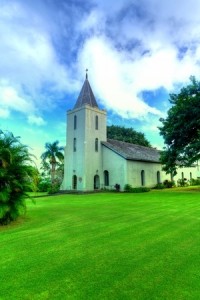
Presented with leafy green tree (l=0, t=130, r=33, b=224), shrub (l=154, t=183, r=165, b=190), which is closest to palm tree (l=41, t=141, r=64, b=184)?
shrub (l=154, t=183, r=165, b=190)

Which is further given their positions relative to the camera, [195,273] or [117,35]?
[117,35]

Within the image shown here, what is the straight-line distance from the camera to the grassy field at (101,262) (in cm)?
337

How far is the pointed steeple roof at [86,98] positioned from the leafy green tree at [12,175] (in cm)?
2422

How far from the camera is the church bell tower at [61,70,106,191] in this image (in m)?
30.9

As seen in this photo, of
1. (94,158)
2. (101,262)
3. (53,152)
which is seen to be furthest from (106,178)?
(101,262)

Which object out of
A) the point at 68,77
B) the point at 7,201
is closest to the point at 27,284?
the point at 7,201

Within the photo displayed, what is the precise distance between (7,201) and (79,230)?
3.18 meters

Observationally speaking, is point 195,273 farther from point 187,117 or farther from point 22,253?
point 187,117

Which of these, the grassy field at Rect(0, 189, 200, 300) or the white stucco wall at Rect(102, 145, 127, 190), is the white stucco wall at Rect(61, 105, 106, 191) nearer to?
the white stucco wall at Rect(102, 145, 127, 190)

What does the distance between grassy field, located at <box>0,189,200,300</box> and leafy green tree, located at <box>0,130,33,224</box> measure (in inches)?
41.2

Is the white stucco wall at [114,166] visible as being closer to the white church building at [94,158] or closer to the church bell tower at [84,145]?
the white church building at [94,158]

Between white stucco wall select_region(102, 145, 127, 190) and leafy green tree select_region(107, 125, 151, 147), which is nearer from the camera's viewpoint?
white stucco wall select_region(102, 145, 127, 190)

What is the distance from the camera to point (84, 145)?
3091cm

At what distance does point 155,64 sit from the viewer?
17219mm
